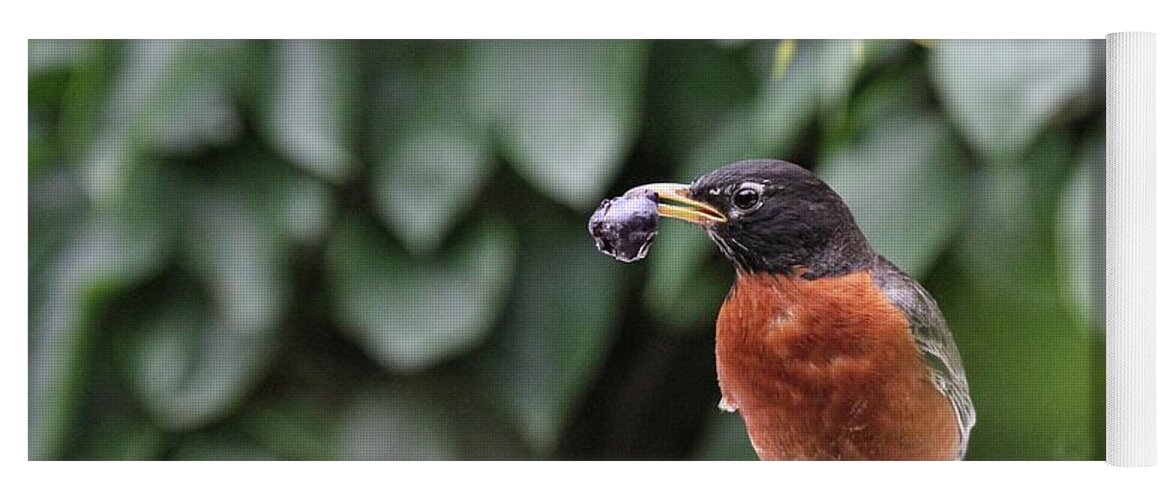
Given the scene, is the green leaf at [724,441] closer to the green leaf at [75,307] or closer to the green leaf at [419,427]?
the green leaf at [419,427]

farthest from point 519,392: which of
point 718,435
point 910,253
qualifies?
point 910,253

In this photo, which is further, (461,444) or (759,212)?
(461,444)

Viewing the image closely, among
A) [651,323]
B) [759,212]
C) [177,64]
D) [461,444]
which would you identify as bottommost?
[461,444]

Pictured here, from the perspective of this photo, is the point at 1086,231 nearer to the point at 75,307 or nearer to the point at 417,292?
the point at 417,292

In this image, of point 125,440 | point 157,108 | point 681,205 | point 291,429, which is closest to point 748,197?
point 681,205

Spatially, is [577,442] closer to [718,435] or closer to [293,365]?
[718,435]

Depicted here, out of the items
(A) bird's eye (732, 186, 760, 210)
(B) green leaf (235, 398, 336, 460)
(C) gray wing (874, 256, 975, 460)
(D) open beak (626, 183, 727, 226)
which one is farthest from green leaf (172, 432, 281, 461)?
(C) gray wing (874, 256, 975, 460)

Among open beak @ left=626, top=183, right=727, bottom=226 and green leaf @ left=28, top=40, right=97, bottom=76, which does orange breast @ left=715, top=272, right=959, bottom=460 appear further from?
green leaf @ left=28, top=40, right=97, bottom=76
